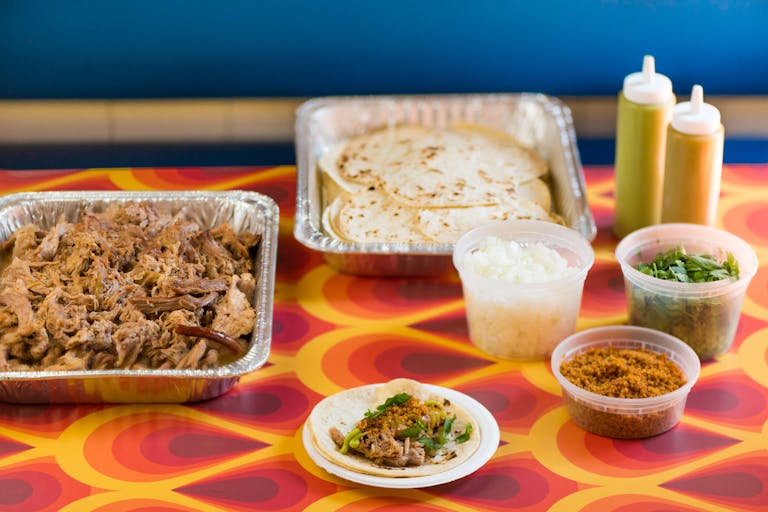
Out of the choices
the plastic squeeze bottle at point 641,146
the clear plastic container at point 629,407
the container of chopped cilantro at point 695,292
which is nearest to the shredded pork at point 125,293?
the clear plastic container at point 629,407

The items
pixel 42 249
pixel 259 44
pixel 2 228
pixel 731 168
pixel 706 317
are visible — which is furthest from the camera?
pixel 259 44

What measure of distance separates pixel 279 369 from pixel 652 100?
1094 millimetres

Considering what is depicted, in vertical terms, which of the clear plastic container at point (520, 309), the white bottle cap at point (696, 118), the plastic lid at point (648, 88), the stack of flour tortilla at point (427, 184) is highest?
the plastic lid at point (648, 88)

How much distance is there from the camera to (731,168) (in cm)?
315

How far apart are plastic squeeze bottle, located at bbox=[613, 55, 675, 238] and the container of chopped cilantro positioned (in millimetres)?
300

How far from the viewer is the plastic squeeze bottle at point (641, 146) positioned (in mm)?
2637

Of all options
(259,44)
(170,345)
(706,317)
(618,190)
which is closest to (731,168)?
(618,190)

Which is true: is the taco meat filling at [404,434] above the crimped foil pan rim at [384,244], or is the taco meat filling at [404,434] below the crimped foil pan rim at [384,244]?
below

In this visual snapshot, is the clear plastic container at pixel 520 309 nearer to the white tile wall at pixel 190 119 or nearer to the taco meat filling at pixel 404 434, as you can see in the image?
the taco meat filling at pixel 404 434

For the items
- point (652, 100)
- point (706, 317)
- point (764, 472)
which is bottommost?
point (764, 472)

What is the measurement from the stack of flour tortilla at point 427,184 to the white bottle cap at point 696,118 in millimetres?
402

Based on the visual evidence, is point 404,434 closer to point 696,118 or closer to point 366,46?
point 696,118

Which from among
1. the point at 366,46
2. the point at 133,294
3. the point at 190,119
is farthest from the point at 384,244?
the point at 190,119

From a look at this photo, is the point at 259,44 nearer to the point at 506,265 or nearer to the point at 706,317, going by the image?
the point at 506,265
